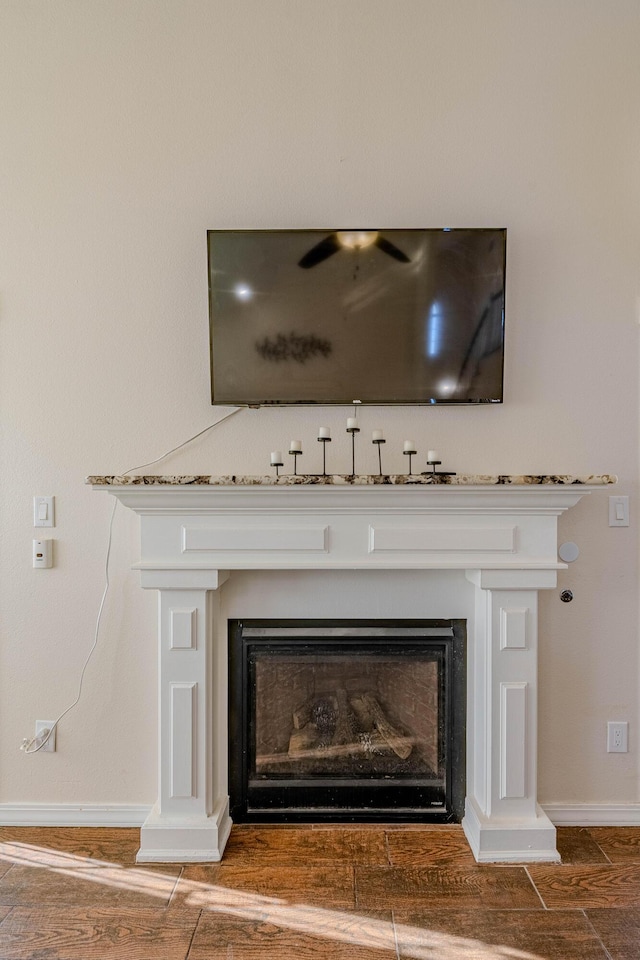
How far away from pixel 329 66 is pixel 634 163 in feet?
3.76

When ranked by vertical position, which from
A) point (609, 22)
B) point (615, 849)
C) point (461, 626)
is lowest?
point (615, 849)

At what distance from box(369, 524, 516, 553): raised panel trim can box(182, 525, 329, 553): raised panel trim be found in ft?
0.67

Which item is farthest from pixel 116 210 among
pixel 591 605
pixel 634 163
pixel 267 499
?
pixel 591 605

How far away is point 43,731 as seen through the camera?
202 centimetres

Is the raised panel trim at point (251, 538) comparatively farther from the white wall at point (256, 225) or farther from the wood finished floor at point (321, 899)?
the wood finished floor at point (321, 899)

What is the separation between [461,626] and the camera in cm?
200

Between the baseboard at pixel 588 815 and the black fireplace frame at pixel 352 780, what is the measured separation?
0.35 meters

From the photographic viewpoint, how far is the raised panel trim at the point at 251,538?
180 cm

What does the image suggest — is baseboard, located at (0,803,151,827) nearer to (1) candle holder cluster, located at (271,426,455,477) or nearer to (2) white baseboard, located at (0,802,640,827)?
(2) white baseboard, located at (0,802,640,827)

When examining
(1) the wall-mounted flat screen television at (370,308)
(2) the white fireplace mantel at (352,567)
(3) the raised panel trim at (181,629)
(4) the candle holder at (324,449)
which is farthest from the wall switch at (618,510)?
(3) the raised panel trim at (181,629)

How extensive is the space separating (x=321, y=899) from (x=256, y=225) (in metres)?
2.19

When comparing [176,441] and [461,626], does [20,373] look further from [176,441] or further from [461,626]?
[461,626]

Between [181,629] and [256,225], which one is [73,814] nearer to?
[181,629]

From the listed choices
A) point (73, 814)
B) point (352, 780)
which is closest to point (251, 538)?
point (352, 780)
